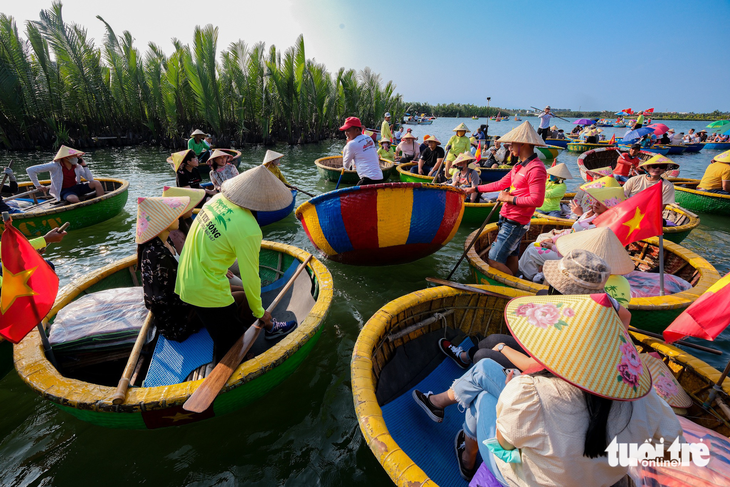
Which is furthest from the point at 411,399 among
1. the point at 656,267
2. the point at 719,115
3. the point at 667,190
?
the point at 719,115

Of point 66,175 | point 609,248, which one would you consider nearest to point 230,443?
point 609,248

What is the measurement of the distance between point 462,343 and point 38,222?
7.46m

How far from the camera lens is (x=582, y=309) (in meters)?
1.34

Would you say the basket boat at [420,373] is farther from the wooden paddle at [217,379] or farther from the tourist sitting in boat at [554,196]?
the tourist sitting in boat at [554,196]

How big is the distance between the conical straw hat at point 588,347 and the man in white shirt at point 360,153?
4.12 meters

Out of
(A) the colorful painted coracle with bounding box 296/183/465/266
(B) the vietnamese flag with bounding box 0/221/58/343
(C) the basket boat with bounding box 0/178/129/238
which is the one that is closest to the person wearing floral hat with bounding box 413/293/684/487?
(A) the colorful painted coracle with bounding box 296/183/465/266

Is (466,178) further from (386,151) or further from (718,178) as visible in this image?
(718,178)

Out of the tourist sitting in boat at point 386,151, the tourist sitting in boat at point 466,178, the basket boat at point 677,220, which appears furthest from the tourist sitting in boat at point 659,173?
the tourist sitting in boat at point 386,151

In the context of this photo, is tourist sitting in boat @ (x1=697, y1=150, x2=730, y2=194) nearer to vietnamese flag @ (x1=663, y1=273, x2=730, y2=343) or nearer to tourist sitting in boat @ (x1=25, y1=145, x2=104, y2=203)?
vietnamese flag @ (x1=663, y1=273, x2=730, y2=343)

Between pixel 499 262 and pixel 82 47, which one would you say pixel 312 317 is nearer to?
pixel 499 262

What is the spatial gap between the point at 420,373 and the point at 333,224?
2.03 metres

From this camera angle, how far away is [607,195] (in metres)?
4.06

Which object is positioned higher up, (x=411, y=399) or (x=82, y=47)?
(x=82, y=47)

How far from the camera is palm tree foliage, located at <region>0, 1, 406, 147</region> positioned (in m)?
14.9
